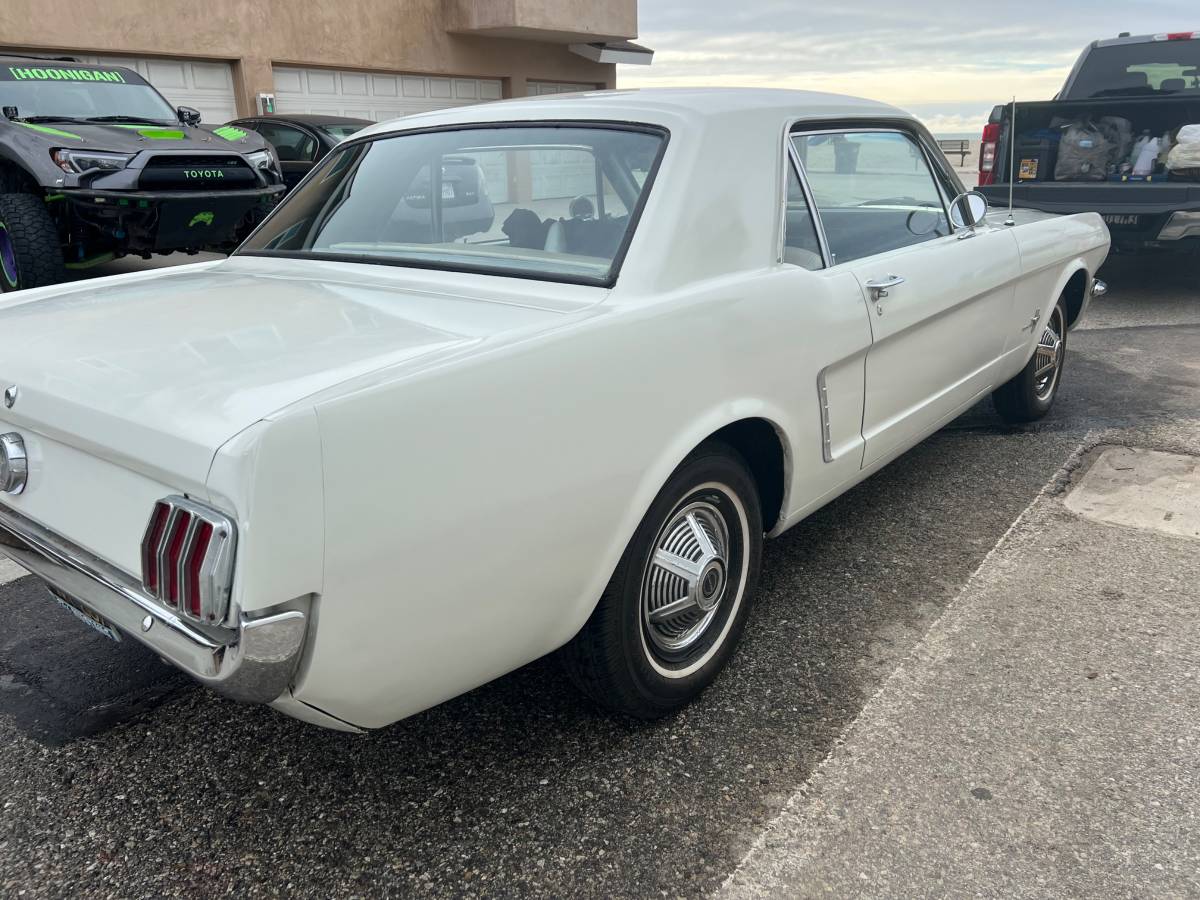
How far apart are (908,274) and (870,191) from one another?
46 cm

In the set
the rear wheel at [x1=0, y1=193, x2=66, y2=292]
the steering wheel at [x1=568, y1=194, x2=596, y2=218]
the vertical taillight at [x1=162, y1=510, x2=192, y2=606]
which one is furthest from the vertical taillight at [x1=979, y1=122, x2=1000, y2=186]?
the vertical taillight at [x1=162, y1=510, x2=192, y2=606]

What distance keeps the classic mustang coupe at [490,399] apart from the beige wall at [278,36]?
10.8m

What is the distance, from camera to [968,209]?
3885 mm

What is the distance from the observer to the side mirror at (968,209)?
382cm

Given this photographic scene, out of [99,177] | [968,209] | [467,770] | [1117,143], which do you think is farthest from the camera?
[1117,143]

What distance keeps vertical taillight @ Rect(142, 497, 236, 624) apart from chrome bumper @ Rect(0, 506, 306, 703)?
0.20 ft

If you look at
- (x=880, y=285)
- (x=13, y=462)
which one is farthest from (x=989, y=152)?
(x=13, y=462)

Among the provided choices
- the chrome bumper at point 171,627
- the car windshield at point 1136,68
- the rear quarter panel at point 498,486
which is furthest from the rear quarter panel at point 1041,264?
the car windshield at point 1136,68

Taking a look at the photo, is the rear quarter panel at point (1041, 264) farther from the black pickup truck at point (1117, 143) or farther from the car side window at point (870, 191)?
the black pickup truck at point (1117, 143)

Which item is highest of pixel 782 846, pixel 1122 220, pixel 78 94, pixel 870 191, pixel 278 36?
pixel 278 36

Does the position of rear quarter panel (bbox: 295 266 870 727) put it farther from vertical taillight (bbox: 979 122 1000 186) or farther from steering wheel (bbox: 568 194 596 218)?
vertical taillight (bbox: 979 122 1000 186)

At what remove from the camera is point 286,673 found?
1.72 m

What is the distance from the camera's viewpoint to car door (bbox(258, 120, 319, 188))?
10.7m

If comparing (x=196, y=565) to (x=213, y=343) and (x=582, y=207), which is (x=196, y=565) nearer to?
(x=213, y=343)
